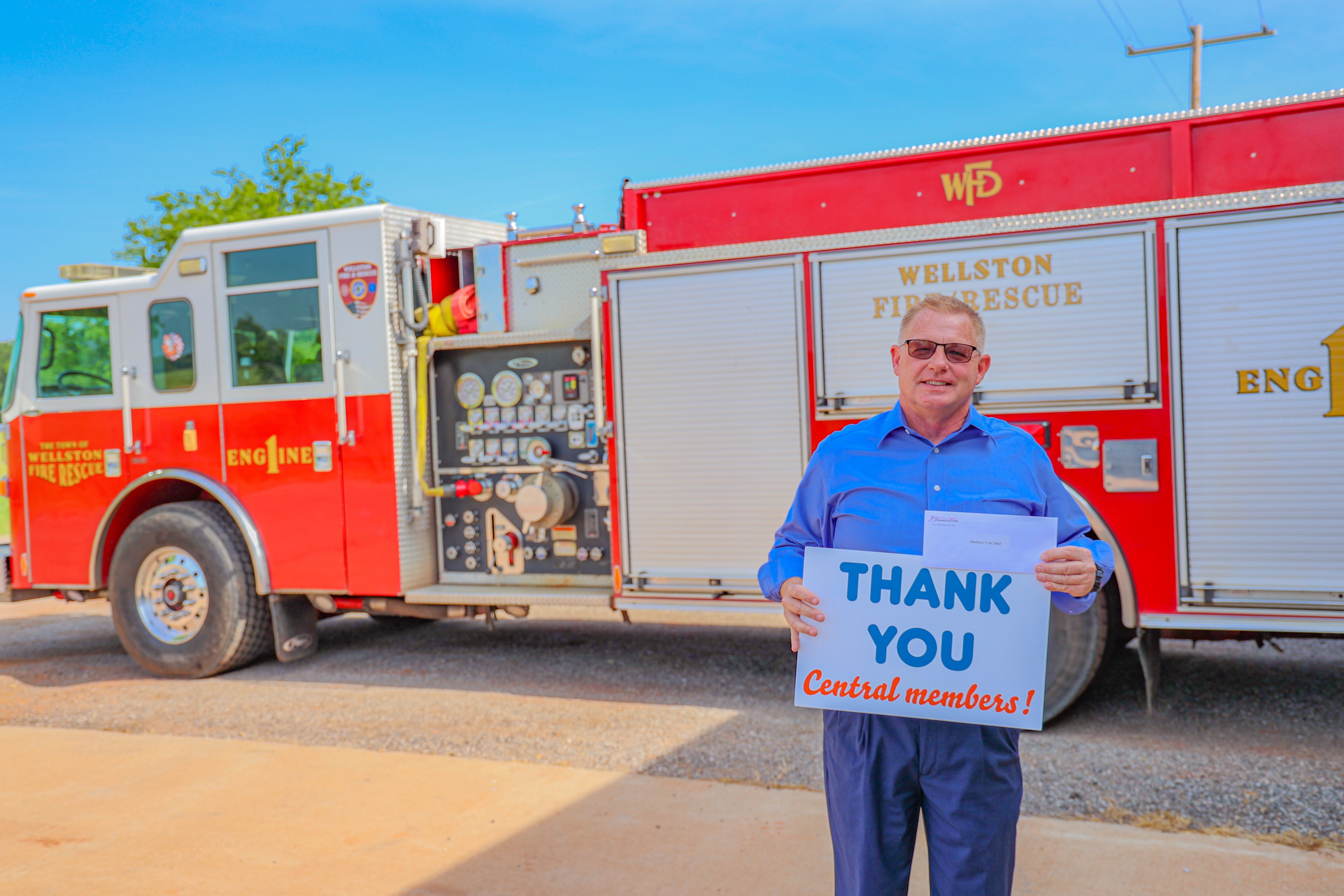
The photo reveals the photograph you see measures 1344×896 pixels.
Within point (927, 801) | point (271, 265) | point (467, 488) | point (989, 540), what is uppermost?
point (271, 265)

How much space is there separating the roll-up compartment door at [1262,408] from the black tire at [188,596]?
18.5 ft

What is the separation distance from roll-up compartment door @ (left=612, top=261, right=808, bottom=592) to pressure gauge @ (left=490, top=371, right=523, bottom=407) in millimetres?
886

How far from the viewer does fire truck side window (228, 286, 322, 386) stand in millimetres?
6930

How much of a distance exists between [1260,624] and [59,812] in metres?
5.28

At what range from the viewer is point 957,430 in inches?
96.7

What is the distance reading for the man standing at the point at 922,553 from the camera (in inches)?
91.0

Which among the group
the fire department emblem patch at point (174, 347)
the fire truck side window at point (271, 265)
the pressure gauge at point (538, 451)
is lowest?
the pressure gauge at point (538, 451)

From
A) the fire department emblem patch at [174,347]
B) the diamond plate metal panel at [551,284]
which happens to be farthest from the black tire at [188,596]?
the diamond plate metal panel at [551,284]

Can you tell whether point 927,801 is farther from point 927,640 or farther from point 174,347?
point 174,347

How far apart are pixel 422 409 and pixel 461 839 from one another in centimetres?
336

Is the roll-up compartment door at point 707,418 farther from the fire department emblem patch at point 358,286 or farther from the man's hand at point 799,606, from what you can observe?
the man's hand at point 799,606

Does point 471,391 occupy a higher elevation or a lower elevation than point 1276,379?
higher

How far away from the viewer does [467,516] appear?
693cm

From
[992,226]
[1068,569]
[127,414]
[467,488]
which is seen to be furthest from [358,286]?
[1068,569]
